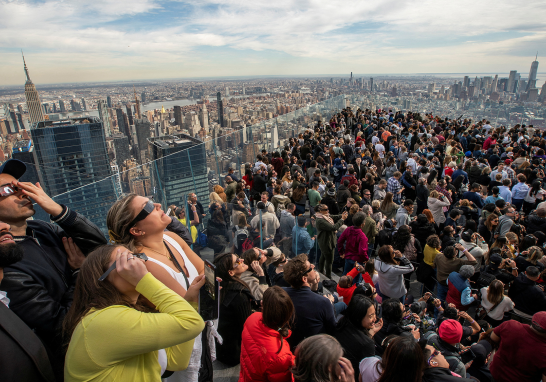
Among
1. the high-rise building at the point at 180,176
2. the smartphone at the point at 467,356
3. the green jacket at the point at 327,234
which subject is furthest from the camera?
the high-rise building at the point at 180,176

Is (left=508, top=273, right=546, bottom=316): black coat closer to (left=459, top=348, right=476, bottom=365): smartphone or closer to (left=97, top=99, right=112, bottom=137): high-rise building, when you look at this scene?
(left=459, top=348, right=476, bottom=365): smartphone

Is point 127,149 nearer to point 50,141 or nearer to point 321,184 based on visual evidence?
point 50,141

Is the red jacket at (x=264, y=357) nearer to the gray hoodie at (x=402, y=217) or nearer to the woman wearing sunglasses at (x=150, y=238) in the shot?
the woman wearing sunglasses at (x=150, y=238)

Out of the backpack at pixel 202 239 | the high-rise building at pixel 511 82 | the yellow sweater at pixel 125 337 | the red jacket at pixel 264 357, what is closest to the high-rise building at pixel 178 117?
the high-rise building at pixel 511 82

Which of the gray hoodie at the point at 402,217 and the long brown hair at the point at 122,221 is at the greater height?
the long brown hair at the point at 122,221

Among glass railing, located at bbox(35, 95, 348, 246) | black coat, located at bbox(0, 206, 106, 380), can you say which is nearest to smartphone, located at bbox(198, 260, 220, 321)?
black coat, located at bbox(0, 206, 106, 380)

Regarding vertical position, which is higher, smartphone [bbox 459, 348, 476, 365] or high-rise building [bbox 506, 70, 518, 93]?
high-rise building [bbox 506, 70, 518, 93]
